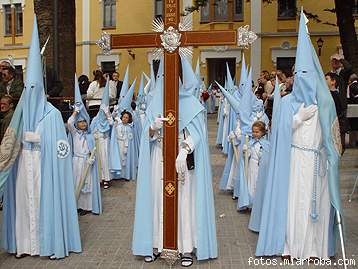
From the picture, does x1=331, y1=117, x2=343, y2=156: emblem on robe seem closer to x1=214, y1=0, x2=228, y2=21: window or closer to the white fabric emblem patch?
the white fabric emblem patch

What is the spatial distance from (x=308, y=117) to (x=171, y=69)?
151 cm

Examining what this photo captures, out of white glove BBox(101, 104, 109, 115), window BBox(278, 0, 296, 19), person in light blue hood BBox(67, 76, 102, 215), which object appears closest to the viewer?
person in light blue hood BBox(67, 76, 102, 215)

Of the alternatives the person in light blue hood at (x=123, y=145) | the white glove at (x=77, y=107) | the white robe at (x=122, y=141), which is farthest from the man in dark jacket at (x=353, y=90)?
the white glove at (x=77, y=107)

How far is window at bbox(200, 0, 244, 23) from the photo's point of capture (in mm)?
26812

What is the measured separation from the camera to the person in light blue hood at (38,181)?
5418 millimetres

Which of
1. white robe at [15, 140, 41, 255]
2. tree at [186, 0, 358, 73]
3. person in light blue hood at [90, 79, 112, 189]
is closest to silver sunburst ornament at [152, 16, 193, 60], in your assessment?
white robe at [15, 140, 41, 255]

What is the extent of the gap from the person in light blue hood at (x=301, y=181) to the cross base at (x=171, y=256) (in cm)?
92

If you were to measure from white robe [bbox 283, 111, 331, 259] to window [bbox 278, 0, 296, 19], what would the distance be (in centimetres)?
2193

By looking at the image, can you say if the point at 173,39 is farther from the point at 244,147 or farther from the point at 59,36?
the point at 59,36

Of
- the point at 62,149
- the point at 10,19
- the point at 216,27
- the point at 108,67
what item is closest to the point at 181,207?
the point at 62,149

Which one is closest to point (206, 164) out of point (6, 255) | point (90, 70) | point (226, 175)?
point (6, 255)

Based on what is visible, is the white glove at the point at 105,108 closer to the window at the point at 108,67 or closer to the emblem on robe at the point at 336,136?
the emblem on robe at the point at 336,136

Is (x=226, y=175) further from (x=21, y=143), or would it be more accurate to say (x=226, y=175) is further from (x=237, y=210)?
(x=21, y=143)

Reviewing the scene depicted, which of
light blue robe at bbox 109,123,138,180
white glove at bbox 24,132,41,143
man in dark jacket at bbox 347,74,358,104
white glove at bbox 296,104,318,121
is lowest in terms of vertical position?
light blue robe at bbox 109,123,138,180
